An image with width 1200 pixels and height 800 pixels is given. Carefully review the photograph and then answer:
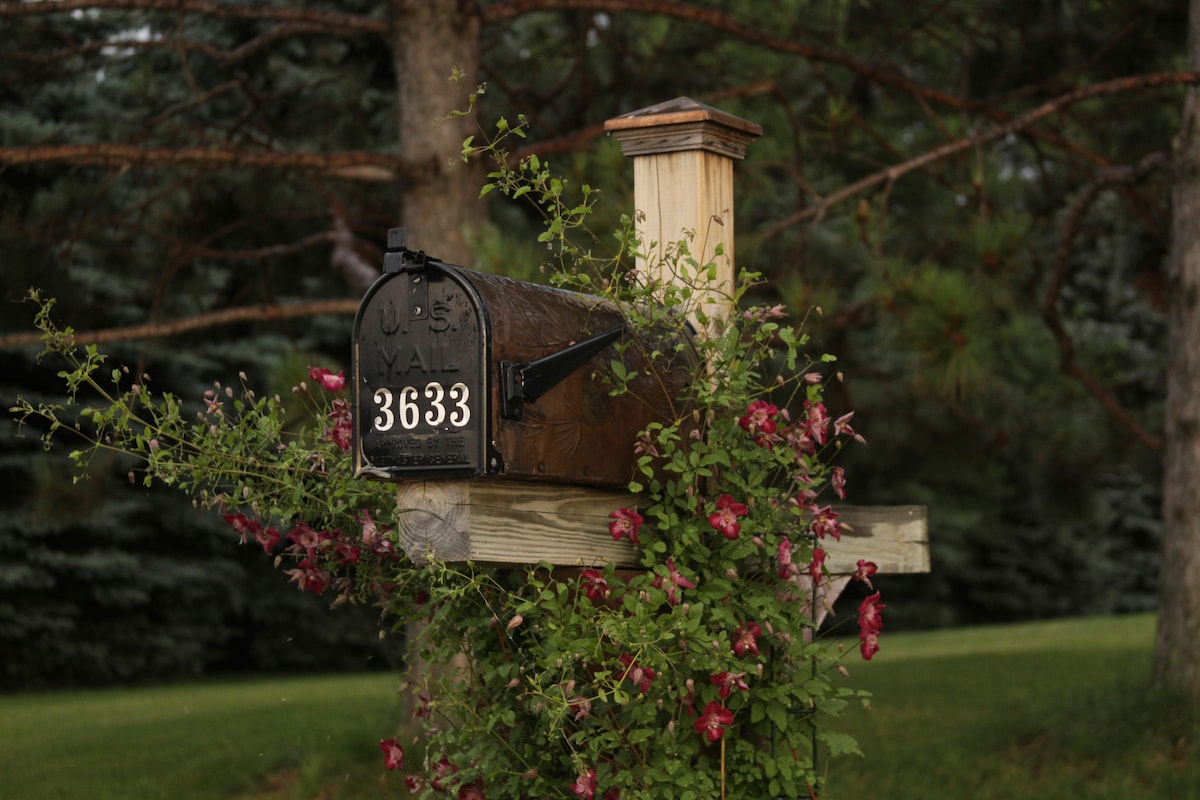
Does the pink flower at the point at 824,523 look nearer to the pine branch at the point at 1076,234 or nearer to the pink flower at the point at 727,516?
the pink flower at the point at 727,516

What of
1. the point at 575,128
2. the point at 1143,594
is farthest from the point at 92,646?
the point at 1143,594

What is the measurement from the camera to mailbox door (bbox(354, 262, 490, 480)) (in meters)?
2.41

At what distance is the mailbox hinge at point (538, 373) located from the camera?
2.43m

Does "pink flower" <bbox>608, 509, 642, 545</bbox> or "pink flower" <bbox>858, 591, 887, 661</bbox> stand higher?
"pink flower" <bbox>608, 509, 642, 545</bbox>

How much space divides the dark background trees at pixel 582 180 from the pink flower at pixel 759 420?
2.44 metres

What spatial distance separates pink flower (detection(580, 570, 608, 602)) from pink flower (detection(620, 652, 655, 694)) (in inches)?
4.8

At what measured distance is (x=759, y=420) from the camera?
109 inches

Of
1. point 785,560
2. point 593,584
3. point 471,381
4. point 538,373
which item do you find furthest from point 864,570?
point 471,381

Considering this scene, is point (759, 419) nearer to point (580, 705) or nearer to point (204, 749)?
point (580, 705)

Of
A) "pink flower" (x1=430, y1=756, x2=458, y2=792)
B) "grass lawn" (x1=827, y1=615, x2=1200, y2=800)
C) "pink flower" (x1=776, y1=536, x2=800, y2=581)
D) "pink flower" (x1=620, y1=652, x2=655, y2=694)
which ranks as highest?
"pink flower" (x1=776, y1=536, x2=800, y2=581)

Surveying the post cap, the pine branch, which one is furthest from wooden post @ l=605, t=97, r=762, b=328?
the pine branch

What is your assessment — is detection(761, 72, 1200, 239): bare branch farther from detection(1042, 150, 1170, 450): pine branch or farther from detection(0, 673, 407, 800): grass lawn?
detection(0, 673, 407, 800): grass lawn

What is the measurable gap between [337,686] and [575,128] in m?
5.42

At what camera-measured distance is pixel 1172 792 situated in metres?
6.03
